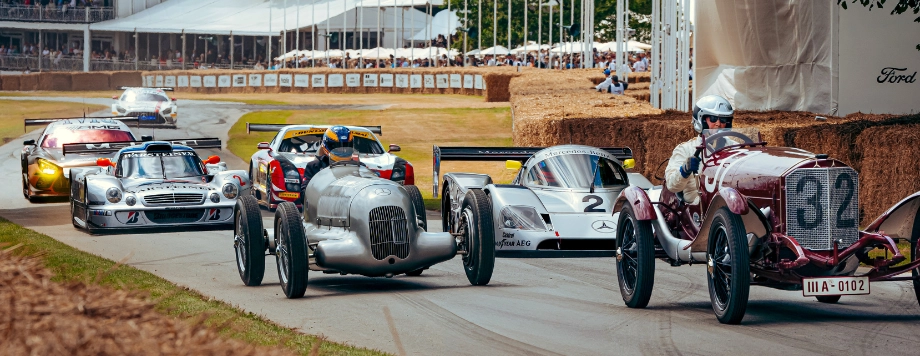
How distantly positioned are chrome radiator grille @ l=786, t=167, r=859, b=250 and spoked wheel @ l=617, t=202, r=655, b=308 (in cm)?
129

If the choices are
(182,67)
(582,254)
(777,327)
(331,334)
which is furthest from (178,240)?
(182,67)

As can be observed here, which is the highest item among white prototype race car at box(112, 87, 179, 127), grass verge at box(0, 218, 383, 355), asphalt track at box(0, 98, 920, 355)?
white prototype race car at box(112, 87, 179, 127)

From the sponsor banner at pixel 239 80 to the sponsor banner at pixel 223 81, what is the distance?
369 mm

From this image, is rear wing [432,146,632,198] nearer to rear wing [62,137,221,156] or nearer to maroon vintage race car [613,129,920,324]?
rear wing [62,137,221,156]

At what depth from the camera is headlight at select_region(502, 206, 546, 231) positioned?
1233 centimetres

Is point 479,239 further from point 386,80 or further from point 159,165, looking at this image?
point 386,80

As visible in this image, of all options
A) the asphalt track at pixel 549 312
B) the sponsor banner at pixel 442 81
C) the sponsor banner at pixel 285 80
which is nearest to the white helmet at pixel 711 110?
the asphalt track at pixel 549 312

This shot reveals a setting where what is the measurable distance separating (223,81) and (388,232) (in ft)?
198

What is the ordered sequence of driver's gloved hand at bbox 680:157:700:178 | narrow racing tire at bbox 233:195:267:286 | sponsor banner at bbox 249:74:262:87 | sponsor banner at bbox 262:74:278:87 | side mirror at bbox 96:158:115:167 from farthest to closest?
sponsor banner at bbox 249:74:262:87 → sponsor banner at bbox 262:74:278:87 → side mirror at bbox 96:158:115:167 → narrow racing tire at bbox 233:195:267:286 → driver's gloved hand at bbox 680:157:700:178

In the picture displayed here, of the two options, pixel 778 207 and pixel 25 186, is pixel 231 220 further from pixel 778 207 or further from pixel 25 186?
pixel 778 207

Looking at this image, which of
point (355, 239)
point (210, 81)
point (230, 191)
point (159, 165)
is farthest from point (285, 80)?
point (355, 239)

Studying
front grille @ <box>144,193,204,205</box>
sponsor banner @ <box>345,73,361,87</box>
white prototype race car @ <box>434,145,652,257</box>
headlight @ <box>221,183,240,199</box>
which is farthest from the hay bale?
white prototype race car @ <box>434,145,652,257</box>

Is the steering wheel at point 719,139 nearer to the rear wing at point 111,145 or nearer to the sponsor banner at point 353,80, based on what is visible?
the rear wing at point 111,145

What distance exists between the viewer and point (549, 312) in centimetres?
948
